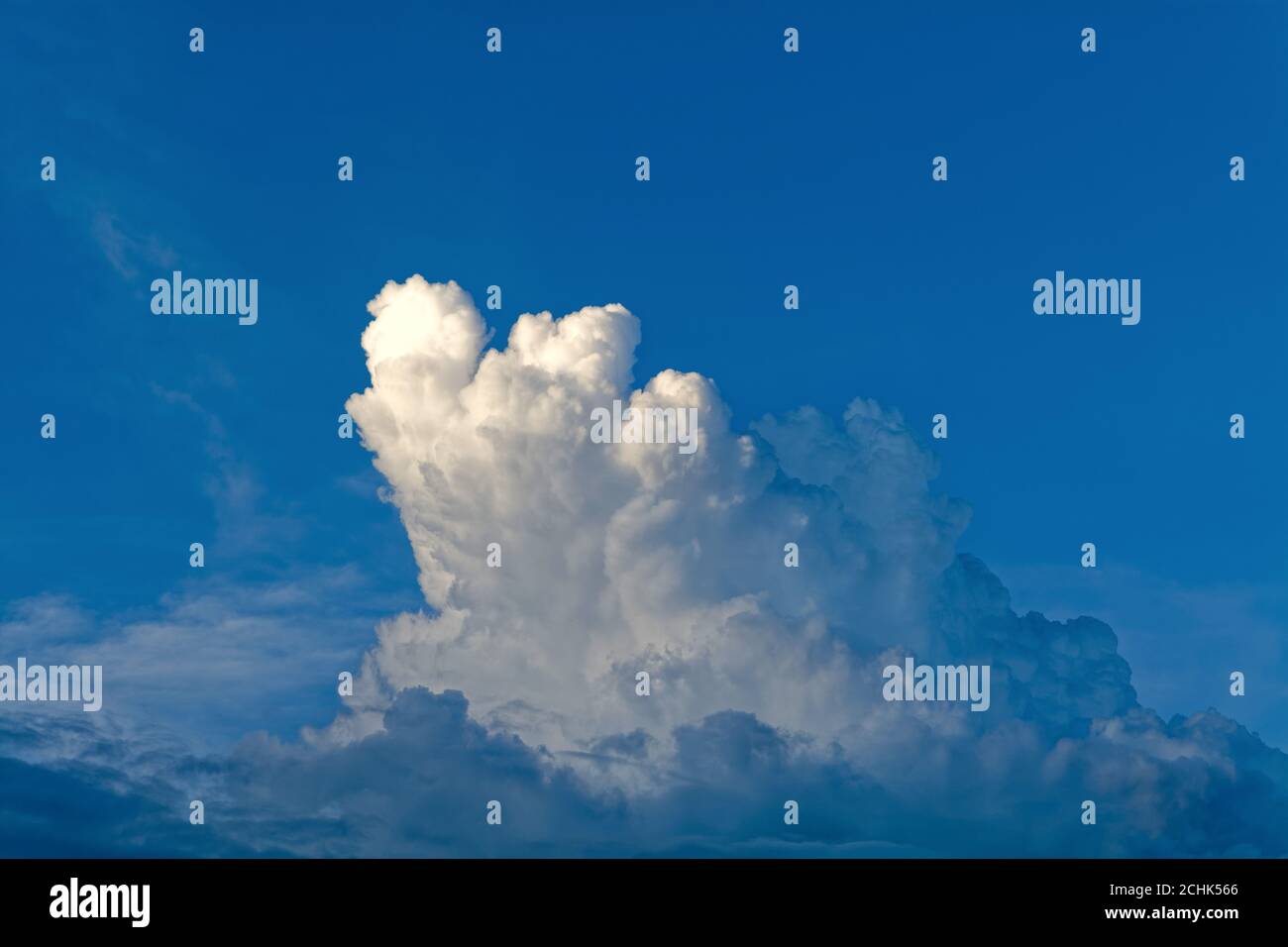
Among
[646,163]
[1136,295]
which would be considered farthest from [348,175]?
[1136,295]

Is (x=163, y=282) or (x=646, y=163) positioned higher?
(x=646, y=163)

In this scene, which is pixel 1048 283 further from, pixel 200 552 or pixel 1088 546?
pixel 200 552
